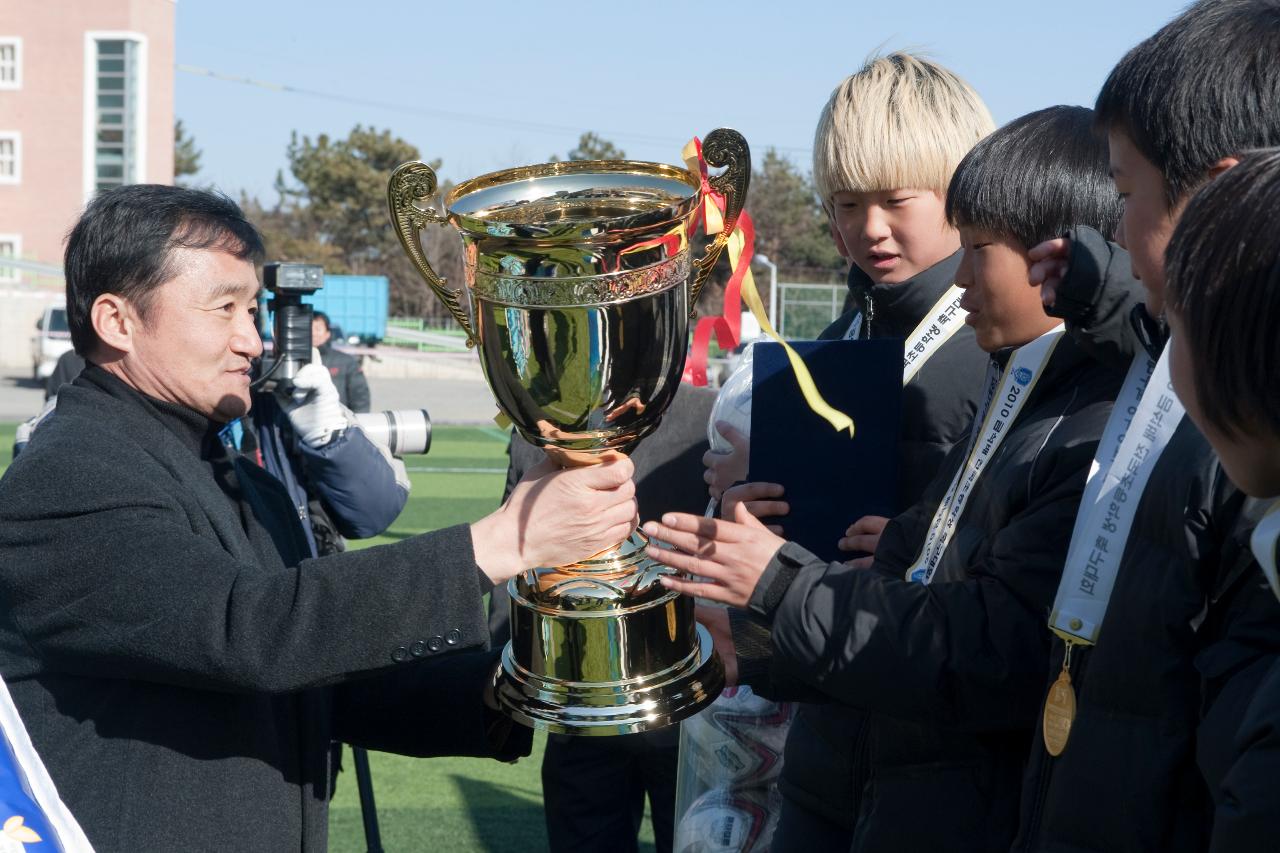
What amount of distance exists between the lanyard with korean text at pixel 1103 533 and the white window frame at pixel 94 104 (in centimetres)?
4120

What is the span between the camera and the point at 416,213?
1854 mm

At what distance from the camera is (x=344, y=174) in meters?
44.8

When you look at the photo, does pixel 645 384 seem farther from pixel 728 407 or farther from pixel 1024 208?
pixel 728 407

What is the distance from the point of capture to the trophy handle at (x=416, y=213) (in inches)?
71.2

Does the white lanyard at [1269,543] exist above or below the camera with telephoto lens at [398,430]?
above

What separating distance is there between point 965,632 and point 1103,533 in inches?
11.2

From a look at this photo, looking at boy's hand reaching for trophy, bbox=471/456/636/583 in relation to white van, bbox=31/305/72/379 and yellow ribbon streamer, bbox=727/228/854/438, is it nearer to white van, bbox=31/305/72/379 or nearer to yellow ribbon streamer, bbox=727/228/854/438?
yellow ribbon streamer, bbox=727/228/854/438

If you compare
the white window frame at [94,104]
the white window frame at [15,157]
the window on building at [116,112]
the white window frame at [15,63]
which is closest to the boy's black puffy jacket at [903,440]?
the window on building at [116,112]

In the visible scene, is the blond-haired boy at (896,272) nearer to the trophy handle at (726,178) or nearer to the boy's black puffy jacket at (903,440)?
the boy's black puffy jacket at (903,440)

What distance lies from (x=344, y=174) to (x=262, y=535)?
44.6 m

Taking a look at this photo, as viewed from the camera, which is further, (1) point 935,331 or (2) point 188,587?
(1) point 935,331

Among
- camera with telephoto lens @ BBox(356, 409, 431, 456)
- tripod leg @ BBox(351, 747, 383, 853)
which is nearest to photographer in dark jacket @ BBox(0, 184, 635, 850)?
tripod leg @ BBox(351, 747, 383, 853)

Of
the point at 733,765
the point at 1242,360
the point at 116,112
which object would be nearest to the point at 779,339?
the point at 1242,360

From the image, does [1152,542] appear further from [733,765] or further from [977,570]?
[733,765]
